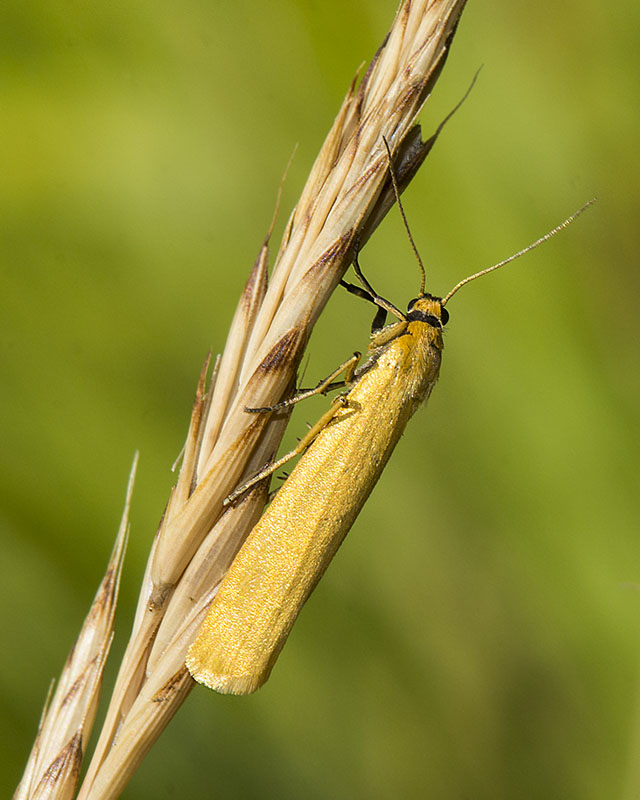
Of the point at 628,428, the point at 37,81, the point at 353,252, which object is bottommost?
the point at 353,252

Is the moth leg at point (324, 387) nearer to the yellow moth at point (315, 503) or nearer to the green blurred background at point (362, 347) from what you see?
the yellow moth at point (315, 503)

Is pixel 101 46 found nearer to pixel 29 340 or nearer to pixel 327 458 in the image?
pixel 29 340

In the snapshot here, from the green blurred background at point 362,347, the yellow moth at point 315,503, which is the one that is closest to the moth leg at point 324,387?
the yellow moth at point 315,503

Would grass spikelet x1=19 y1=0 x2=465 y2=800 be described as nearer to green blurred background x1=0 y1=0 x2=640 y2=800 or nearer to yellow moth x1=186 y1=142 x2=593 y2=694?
yellow moth x1=186 y1=142 x2=593 y2=694

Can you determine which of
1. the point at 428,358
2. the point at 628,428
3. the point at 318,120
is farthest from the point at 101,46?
the point at 628,428

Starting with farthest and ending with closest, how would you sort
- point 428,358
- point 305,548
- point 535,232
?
point 535,232 < point 428,358 < point 305,548

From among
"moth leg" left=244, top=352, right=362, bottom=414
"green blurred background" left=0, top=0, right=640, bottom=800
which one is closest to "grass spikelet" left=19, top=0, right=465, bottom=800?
"moth leg" left=244, top=352, right=362, bottom=414

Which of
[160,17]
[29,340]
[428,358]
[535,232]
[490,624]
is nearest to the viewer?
[428,358]

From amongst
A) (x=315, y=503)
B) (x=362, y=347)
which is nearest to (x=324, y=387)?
(x=315, y=503)
